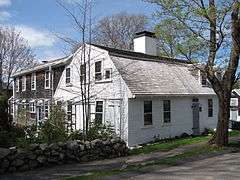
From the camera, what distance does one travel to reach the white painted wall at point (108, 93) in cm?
2084

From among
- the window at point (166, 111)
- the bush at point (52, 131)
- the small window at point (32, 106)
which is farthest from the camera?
the small window at point (32, 106)

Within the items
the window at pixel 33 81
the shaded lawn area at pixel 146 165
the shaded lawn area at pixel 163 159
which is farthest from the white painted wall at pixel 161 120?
the window at pixel 33 81

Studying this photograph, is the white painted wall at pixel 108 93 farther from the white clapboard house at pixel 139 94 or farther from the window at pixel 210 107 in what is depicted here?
the window at pixel 210 107

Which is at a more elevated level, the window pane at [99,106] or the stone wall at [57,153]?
the window pane at [99,106]

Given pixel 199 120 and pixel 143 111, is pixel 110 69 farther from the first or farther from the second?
pixel 199 120

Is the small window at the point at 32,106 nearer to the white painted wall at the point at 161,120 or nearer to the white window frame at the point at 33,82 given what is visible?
the white window frame at the point at 33,82

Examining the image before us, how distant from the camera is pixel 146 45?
95.1ft

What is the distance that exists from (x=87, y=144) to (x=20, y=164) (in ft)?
10.4

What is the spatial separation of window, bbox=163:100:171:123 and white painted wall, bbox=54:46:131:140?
3.40 metres

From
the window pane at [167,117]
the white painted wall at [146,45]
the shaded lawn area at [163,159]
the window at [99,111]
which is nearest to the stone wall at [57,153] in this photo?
the shaded lawn area at [163,159]

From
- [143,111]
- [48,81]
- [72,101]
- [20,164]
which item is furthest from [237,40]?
[48,81]

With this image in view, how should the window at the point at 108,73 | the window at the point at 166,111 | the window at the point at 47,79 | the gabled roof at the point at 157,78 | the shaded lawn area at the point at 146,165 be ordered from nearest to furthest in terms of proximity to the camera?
1. the shaded lawn area at the point at 146,165
2. the gabled roof at the point at 157,78
3. the window at the point at 108,73
4. the window at the point at 166,111
5. the window at the point at 47,79

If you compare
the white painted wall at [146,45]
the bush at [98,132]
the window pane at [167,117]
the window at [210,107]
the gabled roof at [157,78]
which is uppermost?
the white painted wall at [146,45]

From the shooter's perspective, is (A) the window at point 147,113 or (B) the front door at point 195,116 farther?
(B) the front door at point 195,116
